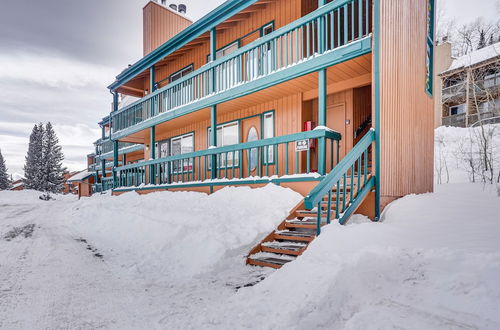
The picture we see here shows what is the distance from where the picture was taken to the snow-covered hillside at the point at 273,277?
2.55 metres

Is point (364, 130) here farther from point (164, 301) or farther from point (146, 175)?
point (146, 175)

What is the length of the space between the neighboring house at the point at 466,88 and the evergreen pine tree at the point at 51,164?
4735 centimetres

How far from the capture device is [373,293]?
2.82m

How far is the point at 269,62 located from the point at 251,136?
9.96ft

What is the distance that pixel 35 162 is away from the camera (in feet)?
141

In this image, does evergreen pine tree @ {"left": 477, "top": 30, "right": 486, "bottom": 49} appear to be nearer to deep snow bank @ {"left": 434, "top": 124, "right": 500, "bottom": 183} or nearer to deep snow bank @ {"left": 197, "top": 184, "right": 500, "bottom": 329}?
deep snow bank @ {"left": 434, "top": 124, "right": 500, "bottom": 183}

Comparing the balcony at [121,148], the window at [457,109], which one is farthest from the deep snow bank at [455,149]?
the balcony at [121,148]

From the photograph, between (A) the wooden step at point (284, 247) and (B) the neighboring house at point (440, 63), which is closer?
(A) the wooden step at point (284, 247)

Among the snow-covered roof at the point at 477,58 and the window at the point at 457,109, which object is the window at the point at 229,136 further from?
the window at the point at 457,109

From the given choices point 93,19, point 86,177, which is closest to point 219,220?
point 93,19

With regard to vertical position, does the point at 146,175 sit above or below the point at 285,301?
above

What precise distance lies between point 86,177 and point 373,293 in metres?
46.6

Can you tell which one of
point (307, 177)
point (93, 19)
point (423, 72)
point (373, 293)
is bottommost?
point (373, 293)

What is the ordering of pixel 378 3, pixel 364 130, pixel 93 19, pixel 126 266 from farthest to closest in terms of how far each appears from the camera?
1. pixel 93 19
2. pixel 364 130
3. pixel 378 3
4. pixel 126 266
